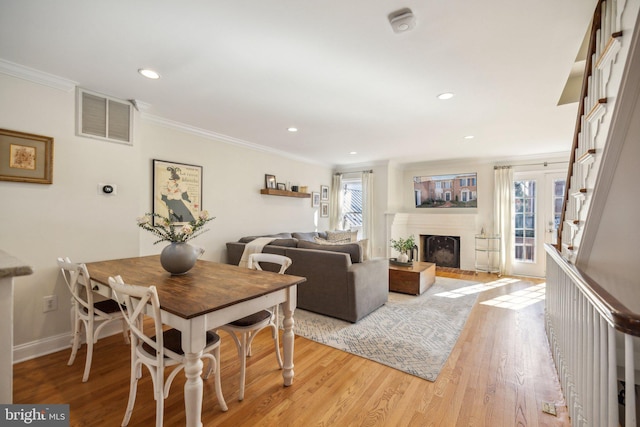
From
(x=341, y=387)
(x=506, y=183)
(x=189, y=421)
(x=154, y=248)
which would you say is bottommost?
(x=341, y=387)

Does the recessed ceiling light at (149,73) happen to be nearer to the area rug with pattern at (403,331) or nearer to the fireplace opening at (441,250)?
the area rug with pattern at (403,331)

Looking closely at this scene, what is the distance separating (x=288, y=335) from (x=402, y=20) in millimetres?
2134

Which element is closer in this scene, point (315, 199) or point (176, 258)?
point (176, 258)

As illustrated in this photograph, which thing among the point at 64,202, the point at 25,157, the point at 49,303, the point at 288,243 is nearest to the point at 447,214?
the point at 288,243

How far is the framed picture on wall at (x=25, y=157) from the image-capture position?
2.26 metres

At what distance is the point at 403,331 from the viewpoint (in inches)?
115

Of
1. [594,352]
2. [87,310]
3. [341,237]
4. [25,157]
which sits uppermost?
[25,157]

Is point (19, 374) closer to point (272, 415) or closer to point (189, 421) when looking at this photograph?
point (189, 421)

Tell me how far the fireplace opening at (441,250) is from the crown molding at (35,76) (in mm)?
6328

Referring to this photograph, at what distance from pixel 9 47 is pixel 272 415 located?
311 cm

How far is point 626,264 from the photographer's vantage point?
1896 millimetres

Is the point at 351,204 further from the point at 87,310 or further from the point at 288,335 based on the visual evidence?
the point at 87,310

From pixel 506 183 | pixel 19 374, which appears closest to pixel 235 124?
pixel 19 374

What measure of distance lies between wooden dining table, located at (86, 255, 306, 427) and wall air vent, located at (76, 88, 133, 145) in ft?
4.17
